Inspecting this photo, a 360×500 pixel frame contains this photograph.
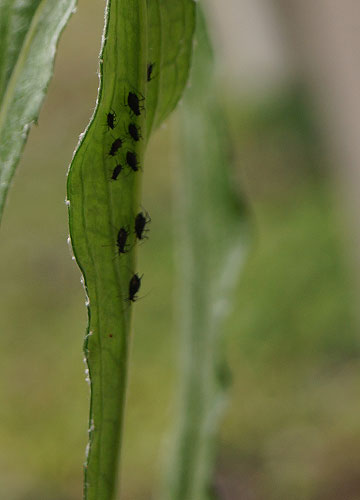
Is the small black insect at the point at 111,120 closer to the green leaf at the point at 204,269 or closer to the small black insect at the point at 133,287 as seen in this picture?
the small black insect at the point at 133,287

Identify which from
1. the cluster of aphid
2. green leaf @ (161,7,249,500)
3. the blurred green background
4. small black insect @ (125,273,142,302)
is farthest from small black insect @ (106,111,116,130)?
the blurred green background

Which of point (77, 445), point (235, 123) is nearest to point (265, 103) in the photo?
point (235, 123)

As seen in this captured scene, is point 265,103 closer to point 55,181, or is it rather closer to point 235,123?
point 235,123

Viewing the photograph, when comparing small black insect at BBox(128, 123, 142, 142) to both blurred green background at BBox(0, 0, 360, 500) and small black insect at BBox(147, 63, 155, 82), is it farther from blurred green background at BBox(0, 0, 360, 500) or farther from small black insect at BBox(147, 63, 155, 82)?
blurred green background at BBox(0, 0, 360, 500)

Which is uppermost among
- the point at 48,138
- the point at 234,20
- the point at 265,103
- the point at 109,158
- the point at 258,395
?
the point at 234,20

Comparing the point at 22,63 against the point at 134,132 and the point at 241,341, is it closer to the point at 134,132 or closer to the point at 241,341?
the point at 134,132

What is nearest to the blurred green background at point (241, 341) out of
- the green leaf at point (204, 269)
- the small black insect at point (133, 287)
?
the green leaf at point (204, 269)

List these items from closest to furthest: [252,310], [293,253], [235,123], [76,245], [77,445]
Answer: [76,245] < [77,445] < [252,310] < [293,253] < [235,123]

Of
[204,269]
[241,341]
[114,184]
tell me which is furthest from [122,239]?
[241,341]
